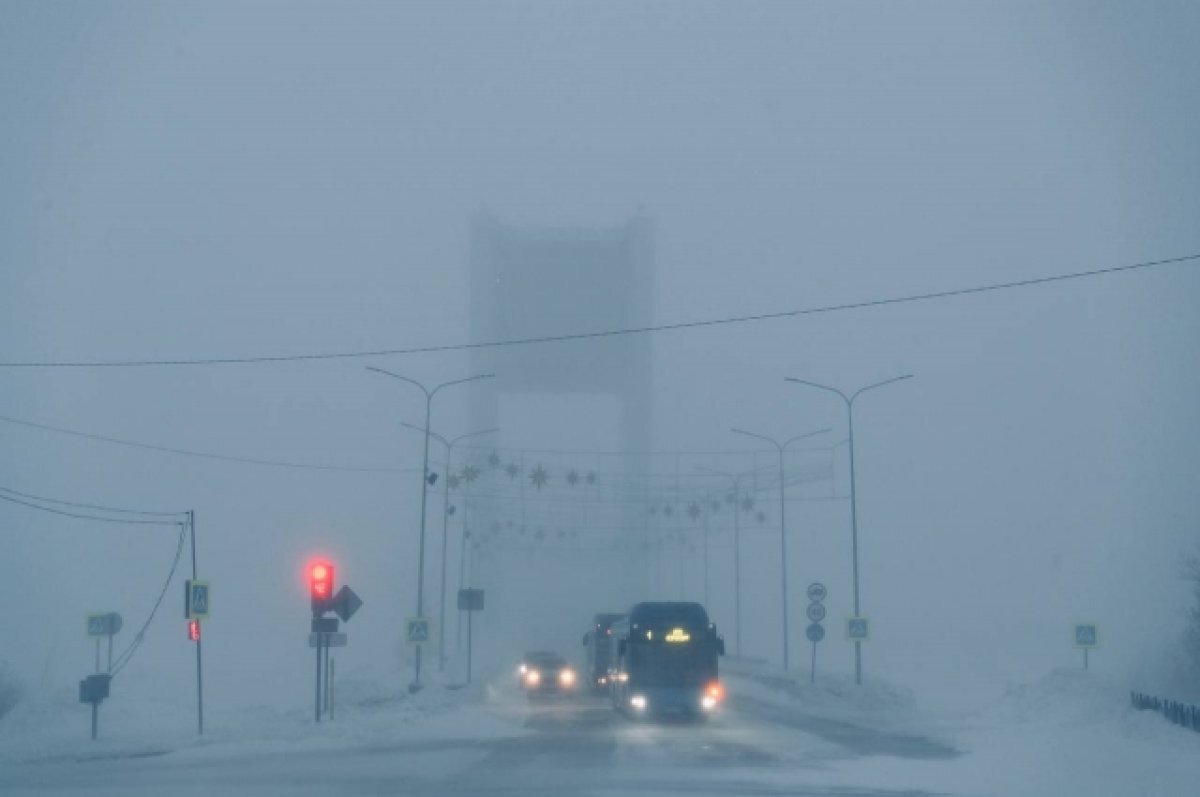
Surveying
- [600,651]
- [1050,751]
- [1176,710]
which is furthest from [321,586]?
[600,651]

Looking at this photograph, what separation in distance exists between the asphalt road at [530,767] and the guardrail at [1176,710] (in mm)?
3591

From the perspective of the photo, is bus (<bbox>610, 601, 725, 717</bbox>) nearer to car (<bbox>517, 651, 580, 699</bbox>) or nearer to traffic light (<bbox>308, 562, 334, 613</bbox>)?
traffic light (<bbox>308, 562, 334, 613</bbox>)

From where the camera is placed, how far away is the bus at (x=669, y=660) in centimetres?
3731

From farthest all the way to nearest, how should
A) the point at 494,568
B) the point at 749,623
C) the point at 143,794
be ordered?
the point at 749,623 → the point at 494,568 → the point at 143,794

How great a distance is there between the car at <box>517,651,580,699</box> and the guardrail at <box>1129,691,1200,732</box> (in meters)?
29.1

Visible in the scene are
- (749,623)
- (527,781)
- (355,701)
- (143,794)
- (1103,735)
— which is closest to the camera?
(143,794)

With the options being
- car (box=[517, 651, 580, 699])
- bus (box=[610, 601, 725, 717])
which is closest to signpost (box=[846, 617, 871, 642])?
bus (box=[610, 601, 725, 717])

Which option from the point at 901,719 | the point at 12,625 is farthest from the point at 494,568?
the point at 901,719

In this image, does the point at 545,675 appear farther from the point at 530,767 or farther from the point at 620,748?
the point at 530,767

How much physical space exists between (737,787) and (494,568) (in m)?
68.5

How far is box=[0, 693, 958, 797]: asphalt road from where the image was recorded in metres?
18.3

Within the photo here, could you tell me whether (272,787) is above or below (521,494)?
below

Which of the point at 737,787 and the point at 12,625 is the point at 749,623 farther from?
the point at 737,787

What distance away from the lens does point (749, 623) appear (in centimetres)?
10212
